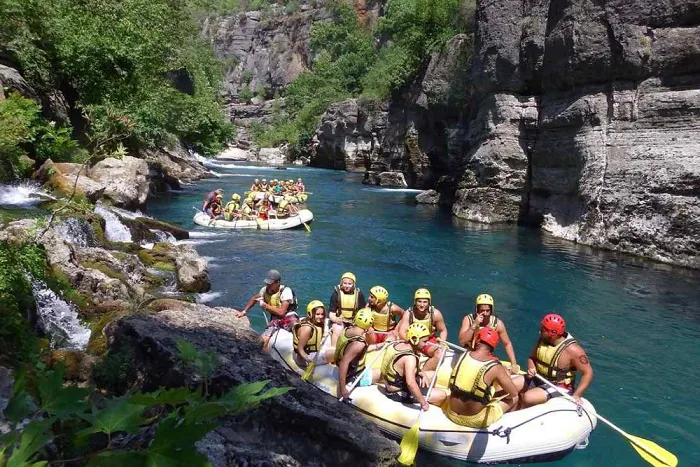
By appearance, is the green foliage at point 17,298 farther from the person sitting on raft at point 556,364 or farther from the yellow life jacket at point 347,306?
the person sitting on raft at point 556,364

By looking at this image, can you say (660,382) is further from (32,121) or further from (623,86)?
(32,121)

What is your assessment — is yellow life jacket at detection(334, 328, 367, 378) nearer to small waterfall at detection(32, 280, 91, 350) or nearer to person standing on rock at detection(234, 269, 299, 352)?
person standing on rock at detection(234, 269, 299, 352)

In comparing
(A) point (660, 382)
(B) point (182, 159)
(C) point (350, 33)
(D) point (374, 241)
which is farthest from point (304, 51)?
(A) point (660, 382)

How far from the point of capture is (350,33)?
66.6 metres

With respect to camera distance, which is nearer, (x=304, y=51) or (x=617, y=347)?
(x=617, y=347)

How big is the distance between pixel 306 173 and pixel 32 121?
2801 centimetres

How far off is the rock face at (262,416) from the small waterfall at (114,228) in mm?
8600

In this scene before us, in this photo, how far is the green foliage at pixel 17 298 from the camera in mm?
5531

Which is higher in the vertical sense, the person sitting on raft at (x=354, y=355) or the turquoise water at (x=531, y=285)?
the person sitting on raft at (x=354, y=355)

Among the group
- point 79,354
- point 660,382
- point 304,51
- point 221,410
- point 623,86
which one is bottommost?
point 660,382

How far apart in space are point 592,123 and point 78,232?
14.6 m

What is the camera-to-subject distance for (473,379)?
5.95 metres

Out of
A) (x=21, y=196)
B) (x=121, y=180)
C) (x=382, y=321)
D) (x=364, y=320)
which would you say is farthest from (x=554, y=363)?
(x=121, y=180)

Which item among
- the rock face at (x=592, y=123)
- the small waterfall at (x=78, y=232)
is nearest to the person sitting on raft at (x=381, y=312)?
the small waterfall at (x=78, y=232)
